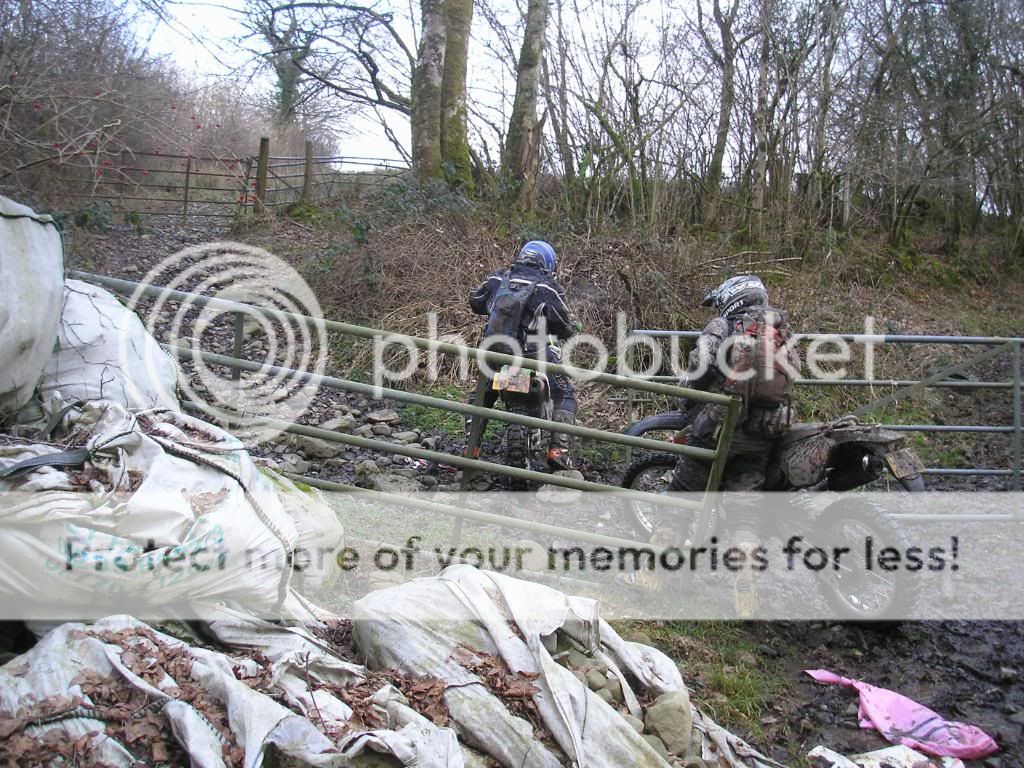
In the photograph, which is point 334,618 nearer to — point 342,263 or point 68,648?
point 68,648

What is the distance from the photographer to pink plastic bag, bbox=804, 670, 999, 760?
306 cm

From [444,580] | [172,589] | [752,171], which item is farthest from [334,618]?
[752,171]

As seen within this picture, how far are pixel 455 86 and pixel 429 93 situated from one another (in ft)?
1.27

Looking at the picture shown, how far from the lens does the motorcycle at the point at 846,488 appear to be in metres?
3.86

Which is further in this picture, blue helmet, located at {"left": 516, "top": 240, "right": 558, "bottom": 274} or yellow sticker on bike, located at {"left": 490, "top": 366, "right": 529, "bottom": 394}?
blue helmet, located at {"left": 516, "top": 240, "right": 558, "bottom": 274}

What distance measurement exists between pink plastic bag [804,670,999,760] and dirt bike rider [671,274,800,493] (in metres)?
1.13

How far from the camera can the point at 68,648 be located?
7.32ft

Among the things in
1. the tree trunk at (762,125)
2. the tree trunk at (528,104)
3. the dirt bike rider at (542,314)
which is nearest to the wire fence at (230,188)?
the tree trunk at (528,104)

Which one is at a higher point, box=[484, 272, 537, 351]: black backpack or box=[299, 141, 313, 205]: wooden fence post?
box=[299, 141, 313, 205]: wooden fence post

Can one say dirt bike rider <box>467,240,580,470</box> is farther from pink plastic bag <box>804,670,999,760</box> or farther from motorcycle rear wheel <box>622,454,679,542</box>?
pink plastic bag <box>804,670,999,760</box>

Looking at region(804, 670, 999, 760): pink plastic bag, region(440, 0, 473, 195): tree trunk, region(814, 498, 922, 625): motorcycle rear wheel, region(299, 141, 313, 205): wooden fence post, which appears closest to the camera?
region(804, 670, 999, 760): pink plastic bag

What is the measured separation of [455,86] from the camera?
38.5ft

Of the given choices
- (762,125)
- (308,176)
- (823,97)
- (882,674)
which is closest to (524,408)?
(882,674)

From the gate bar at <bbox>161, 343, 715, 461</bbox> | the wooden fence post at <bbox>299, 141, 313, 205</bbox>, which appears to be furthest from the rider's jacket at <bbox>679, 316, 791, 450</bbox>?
the wooden fence post at <bbox>299, 141, 313, 205</bbox>
